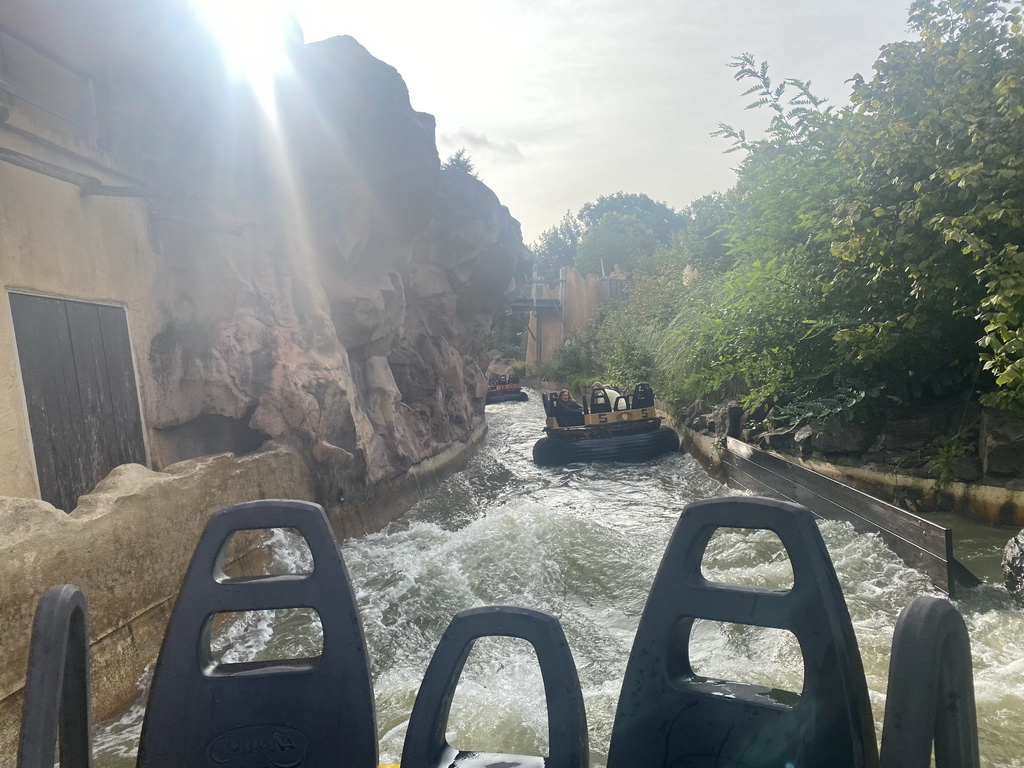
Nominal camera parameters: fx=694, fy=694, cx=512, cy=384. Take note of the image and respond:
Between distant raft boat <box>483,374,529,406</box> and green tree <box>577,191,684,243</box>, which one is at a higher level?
green tree <box>577,191,684,243</box>

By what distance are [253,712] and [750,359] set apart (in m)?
8.83

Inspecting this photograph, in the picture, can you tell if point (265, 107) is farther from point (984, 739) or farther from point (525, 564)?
point (984, 739)

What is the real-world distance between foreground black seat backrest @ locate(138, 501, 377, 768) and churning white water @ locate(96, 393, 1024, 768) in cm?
164

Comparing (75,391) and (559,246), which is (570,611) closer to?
(75,391)

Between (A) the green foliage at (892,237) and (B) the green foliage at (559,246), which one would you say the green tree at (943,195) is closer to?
(A) the green foliage at (892,237)

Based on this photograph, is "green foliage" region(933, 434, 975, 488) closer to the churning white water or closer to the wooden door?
the churning white water

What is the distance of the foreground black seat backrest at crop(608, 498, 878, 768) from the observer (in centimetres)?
139

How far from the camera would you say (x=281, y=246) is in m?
8.05

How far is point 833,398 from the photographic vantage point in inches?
316

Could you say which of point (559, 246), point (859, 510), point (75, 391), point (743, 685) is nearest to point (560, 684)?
point (743, 685)

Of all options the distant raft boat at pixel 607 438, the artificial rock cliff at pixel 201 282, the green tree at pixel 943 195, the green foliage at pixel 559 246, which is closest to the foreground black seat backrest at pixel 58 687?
the artificial rock cliff at pixel 201 282

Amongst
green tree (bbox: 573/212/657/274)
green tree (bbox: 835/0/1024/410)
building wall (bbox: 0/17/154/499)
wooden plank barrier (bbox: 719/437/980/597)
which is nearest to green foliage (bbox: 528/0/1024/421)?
green tree (bbox: 835/0/1024/410)

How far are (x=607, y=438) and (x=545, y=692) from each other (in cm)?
1221

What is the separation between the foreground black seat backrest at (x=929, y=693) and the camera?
1.18 m
